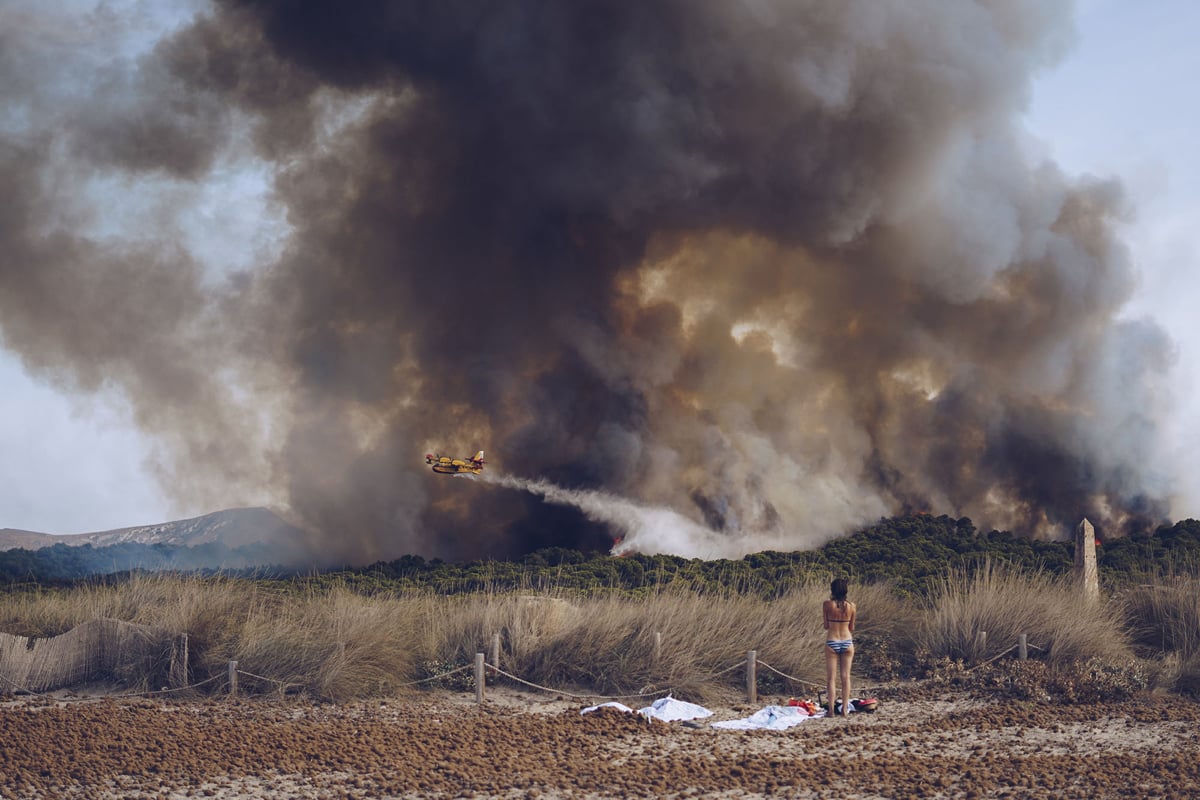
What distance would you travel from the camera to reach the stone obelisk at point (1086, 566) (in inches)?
828

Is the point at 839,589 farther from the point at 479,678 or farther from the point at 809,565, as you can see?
the point at 809,565

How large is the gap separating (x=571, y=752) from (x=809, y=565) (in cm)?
1951

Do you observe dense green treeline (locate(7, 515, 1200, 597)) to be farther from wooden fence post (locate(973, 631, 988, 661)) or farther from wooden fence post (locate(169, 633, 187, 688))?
wooden fence post (locate(169, 633, 187, 688))

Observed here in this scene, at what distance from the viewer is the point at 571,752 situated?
1296 centimetres

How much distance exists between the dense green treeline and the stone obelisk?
12.3ft

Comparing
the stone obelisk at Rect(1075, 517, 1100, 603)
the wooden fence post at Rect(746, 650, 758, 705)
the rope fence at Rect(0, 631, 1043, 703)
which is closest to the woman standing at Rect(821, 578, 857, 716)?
the rope fence at Rect(0, 631, 1043, 703)

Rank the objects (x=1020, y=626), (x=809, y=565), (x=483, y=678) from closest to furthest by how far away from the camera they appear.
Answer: (x=483, y=678)
(x=1020, y=626)
(x=809, y=565)

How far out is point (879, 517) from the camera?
4812 cm

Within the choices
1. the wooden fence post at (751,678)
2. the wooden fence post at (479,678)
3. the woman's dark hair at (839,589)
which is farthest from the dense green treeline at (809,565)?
the woman's dark hair at (839,589)

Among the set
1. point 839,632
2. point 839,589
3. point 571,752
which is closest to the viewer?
point 571,752

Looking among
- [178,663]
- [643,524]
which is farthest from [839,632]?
[643,524]

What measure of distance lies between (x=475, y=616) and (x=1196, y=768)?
442 inches

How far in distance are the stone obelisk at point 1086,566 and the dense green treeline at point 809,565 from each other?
12.3ft

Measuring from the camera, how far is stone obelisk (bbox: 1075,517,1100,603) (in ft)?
69.0
